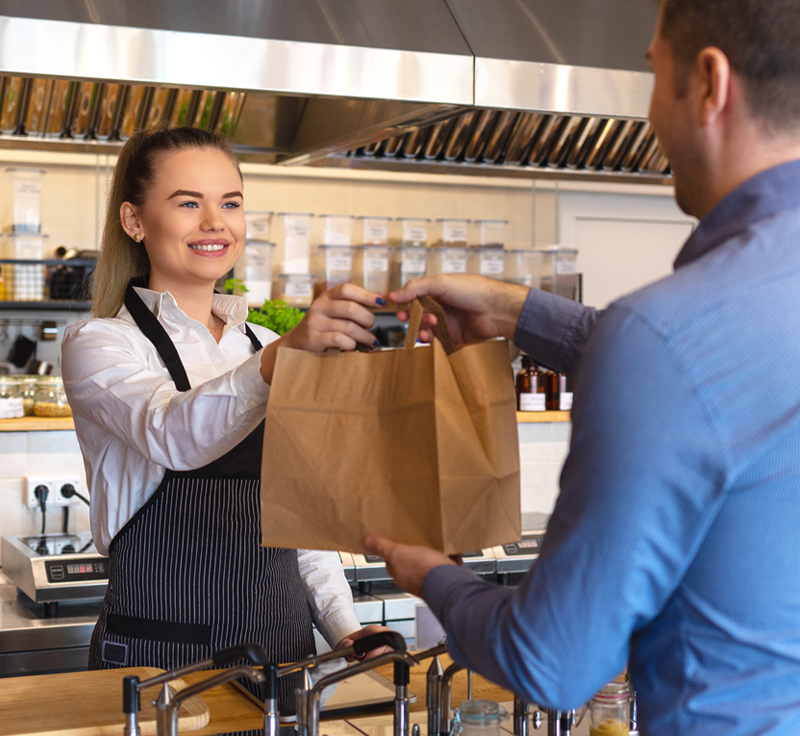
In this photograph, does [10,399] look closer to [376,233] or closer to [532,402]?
[532,402]

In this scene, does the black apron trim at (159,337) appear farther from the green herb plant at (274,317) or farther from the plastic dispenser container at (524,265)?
the plastic dispenser container at (524,265)

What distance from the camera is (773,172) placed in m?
0.71

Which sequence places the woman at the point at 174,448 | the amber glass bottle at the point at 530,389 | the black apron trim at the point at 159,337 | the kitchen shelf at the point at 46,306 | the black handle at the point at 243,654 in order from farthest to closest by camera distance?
the kitchen shelf at the point at 46,306
the amber glass bottle at the point at 530,389
the black apron trim at the point at 159,337
the woman at the point at 174,448
the black handle at the point at 243,654

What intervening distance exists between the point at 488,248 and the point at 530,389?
1198 mm

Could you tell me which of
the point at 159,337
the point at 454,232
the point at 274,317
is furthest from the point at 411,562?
the point at 454,232

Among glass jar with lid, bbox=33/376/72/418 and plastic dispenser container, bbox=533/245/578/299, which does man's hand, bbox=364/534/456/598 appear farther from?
plastic dispenser container, bbox=533/245/578/299

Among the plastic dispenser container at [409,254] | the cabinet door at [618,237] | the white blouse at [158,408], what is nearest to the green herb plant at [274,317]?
the white blouse at [158,408]

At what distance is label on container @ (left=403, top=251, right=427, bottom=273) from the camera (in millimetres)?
4184

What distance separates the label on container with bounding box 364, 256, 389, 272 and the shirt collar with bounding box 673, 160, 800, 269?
3.40m

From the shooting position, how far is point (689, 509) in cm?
64

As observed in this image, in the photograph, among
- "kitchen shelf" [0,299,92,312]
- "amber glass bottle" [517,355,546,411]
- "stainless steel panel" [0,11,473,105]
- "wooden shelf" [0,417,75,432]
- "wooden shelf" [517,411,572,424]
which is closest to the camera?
"stainless steel panel" [0,11,473,105]

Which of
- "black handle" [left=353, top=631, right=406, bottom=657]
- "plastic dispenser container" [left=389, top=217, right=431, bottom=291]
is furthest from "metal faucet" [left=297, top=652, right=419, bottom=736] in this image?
"plastic dispenser container" [left=389, top=217, right=431, bottom=291]

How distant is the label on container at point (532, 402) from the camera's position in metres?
3.24

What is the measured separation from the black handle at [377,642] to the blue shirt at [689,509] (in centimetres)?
26
